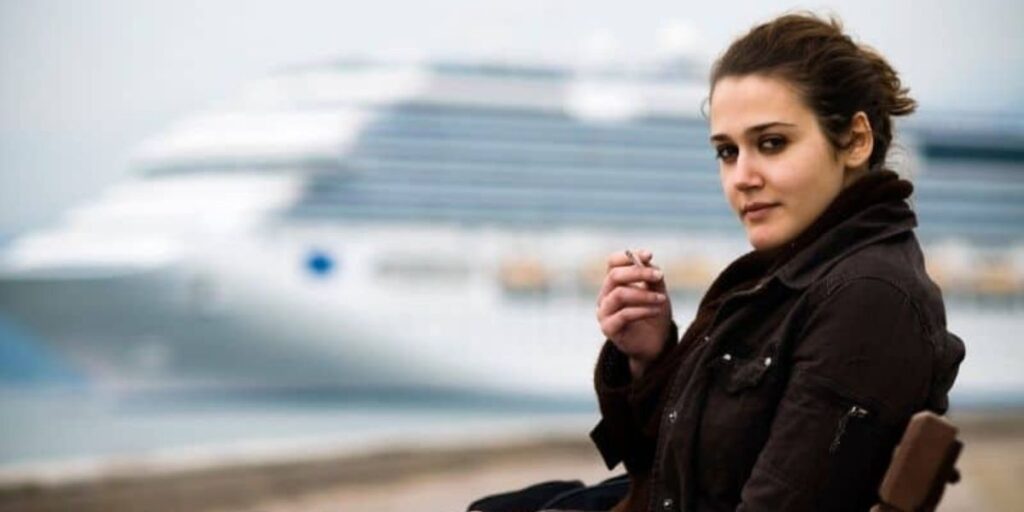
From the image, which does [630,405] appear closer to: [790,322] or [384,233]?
[790,322]

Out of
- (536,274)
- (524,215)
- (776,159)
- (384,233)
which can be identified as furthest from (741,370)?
(536,274)

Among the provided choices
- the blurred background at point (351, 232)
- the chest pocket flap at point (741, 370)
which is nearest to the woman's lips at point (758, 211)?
the chest pocket flap at point (741, 370)

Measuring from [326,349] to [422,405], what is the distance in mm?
922

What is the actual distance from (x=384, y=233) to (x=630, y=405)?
1416 centimetres

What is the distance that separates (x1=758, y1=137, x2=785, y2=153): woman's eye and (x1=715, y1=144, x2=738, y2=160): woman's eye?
23 millimetres

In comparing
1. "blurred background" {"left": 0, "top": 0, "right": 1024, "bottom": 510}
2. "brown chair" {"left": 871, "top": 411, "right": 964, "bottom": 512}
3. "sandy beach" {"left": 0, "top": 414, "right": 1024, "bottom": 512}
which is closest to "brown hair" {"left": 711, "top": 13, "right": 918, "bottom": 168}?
"brown chair" {"left": 871, "top": 411, "right": 964, "bottom": 512}

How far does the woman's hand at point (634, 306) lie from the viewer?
1.17 metres

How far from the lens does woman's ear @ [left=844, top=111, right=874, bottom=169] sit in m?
1.13

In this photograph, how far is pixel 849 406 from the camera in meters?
1.01

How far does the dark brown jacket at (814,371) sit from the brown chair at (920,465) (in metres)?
0.03

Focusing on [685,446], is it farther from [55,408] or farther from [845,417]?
[55,408]

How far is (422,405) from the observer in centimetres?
1516

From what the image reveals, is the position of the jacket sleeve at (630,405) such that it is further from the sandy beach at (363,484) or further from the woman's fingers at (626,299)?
the sandy beach at (363,484)

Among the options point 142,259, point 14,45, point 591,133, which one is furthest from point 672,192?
point 14,45
